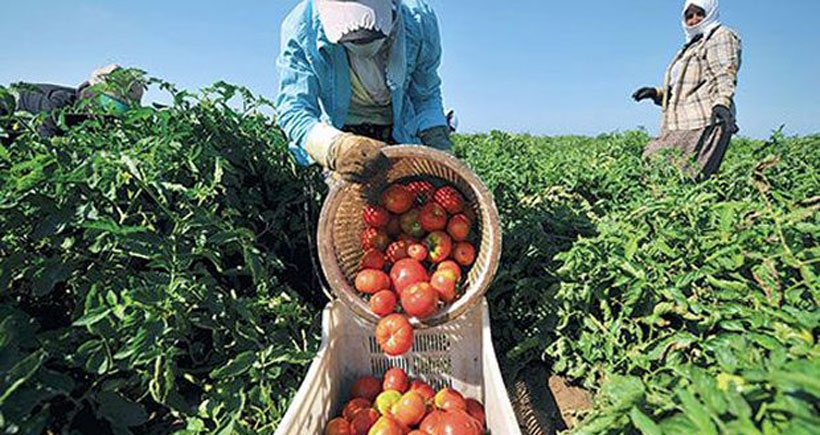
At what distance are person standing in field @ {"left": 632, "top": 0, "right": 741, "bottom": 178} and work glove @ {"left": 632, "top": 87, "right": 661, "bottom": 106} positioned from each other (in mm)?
380

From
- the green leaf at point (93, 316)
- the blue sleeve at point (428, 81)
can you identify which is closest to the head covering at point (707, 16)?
the blue sleeve at point (428, 81)

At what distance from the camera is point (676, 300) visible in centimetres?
144

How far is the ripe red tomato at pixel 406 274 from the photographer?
1.74 meters

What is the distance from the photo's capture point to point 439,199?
1.91m

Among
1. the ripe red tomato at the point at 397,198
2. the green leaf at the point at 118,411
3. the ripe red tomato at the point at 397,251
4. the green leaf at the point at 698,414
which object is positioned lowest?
the green leaf at the point at 118,411

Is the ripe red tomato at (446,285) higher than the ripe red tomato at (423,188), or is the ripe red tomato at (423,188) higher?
the ripe red tomato at (423,188)

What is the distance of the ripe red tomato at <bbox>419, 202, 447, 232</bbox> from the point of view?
186 cm

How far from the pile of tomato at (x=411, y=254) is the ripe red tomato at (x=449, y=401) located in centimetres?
21

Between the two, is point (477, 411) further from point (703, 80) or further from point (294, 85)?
point (703, 80)

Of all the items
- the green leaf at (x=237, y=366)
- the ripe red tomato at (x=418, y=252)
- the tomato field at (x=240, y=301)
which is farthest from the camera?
the ripe red tomato at (x=418, y=252)

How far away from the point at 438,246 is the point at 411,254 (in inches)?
4.1

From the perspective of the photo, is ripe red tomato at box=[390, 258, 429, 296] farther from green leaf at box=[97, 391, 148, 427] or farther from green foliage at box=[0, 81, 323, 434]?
green leaf at box=[97, 391, 148, 427]

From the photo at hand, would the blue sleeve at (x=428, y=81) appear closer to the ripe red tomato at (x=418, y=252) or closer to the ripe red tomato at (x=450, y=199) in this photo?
the ripe red tomato at (x=450, y=199)

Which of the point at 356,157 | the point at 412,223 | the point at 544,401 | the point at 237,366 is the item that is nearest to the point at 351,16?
the point at 356,157
